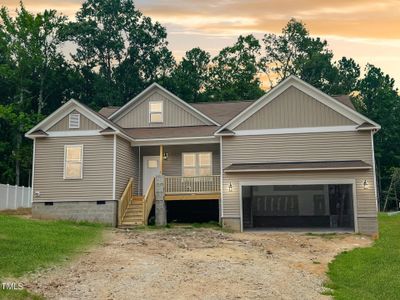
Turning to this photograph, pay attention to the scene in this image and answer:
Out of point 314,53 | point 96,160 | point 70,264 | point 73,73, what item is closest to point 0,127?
point 73,73

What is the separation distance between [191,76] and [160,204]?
30.4 meters

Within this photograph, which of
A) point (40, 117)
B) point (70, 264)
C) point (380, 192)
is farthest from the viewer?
point (380, 192)

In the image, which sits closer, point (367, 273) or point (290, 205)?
point (367, 273)

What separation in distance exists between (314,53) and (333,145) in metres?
37.8

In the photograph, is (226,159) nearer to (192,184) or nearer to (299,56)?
(192,184)

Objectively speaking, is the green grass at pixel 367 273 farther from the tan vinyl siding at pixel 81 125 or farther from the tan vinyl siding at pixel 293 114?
the tan vinyl siding at pixel 81 125

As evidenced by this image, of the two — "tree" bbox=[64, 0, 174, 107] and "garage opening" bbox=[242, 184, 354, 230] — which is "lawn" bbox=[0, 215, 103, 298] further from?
"tree" bbox=[64, 0, 174, 107]

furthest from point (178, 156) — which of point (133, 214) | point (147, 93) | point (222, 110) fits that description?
point (222, 110)

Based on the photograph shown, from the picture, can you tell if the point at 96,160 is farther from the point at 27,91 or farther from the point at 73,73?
the point at 73,73

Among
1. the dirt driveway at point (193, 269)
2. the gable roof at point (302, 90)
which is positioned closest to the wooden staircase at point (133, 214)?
the dirt driveway at point (193, 269)

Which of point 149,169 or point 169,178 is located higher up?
point 149,169

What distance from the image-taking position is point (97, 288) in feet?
30.6

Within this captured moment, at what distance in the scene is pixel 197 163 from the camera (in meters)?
23.5

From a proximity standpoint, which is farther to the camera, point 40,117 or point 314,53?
point 314,53
